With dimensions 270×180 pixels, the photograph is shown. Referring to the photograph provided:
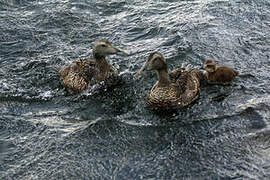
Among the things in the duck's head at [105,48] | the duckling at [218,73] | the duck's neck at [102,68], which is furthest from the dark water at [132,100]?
the duck's head at [105,48]

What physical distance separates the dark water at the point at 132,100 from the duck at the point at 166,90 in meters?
0.16

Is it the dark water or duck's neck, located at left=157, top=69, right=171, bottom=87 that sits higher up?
duck's neck, located at left=157, top=69, right=171, bottom=87

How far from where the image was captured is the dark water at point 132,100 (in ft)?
18.4

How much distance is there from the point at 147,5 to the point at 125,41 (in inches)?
67.9

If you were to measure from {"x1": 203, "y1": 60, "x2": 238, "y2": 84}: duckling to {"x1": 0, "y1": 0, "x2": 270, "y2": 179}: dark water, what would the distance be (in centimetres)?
15

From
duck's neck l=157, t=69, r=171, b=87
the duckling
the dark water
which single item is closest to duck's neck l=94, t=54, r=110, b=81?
the dark water

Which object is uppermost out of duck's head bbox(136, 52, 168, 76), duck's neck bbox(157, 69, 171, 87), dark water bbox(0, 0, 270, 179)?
duck's head bbox(136, 52, 168, 76)

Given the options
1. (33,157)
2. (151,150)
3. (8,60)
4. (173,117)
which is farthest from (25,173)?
(8,60)

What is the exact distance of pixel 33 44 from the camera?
29.7 feet

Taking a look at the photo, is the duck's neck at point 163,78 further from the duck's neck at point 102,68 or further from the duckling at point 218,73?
the duck's neck at point 102,68

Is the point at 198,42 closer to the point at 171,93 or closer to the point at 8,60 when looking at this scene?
the point at 171,93

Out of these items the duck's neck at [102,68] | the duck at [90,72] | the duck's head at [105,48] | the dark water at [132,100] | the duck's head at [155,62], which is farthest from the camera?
the duck's neck at [102,68]

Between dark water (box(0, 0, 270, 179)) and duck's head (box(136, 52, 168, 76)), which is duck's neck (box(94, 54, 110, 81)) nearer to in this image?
dark water (box(0, 0, 270, 179))

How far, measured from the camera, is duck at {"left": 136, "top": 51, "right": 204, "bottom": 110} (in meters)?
6.36
